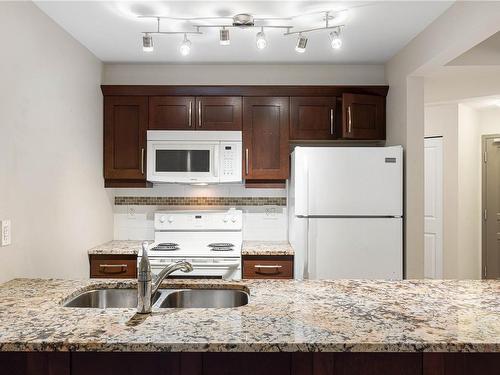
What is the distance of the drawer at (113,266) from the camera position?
3.25m

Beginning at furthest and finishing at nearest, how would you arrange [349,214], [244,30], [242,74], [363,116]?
1. [242,74]
2. [363,116]
3. [349,214]
4. [244,30]

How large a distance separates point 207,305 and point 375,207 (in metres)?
1.66

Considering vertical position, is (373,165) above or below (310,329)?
above

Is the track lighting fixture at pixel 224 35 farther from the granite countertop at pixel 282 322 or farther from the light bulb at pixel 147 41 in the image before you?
the granite countertop at pixel 282 322

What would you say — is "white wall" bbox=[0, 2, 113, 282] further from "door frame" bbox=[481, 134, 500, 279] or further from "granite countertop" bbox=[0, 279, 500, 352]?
"door frame" bbox=[481, 134, 500, 279]

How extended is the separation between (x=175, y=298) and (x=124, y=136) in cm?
204

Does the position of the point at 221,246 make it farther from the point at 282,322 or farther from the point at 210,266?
the point at 282,322

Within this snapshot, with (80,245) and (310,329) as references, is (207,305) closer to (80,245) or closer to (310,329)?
(310,329)

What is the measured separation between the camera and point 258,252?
3.22m

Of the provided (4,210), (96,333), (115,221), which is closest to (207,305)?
(96,333)

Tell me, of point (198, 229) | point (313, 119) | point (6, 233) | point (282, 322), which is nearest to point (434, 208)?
point (313, 119)

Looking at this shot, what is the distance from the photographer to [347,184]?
305cm

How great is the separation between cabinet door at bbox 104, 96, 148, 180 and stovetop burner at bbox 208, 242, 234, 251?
2.73 ft
